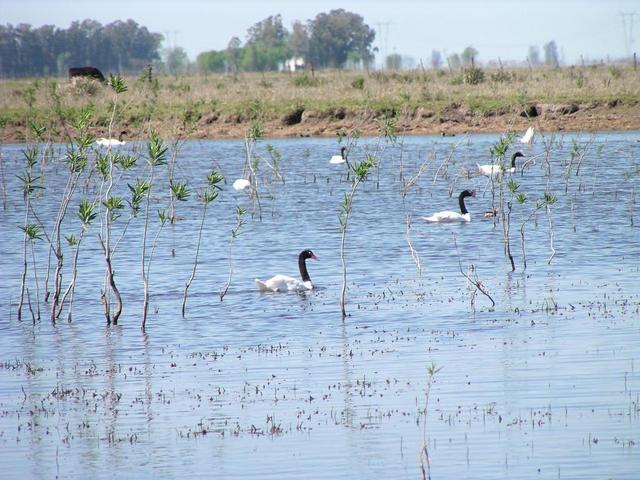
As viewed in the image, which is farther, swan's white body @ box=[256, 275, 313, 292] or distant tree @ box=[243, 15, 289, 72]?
distant tree @ box=[243, 15, 289, 72]

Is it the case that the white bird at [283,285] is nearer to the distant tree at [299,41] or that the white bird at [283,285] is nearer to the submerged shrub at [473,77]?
the submerged shrub at [473,77]

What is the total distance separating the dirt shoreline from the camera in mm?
45562

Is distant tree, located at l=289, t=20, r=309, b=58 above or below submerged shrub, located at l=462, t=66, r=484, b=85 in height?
above

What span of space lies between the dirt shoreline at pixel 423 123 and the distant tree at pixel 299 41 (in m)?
111

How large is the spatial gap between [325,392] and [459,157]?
29892 mm

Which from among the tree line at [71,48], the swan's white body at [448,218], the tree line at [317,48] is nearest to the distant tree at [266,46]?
the tree line at [317,48]

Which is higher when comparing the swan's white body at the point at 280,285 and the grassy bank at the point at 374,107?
the grassy bank at the point at 374,107

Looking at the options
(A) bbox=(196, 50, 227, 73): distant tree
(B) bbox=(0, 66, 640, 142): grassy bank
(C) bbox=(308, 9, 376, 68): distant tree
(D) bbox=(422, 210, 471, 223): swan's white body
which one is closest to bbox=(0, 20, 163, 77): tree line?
(A) bbox=(196, 50, 227, 73): distant tree

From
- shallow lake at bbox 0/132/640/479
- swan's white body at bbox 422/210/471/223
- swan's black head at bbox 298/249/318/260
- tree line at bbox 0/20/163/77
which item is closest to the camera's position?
shallow lake at bbox 0/132/640/479

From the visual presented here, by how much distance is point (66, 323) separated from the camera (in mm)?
16328

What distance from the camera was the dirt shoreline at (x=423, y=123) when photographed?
149 ft

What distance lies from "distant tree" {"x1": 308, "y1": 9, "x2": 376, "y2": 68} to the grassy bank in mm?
98178

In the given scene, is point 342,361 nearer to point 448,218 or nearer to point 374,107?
point 448,218

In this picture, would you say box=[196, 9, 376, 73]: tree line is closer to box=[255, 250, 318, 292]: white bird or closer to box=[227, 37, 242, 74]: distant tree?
box=[227, 37, 242, 74]: distant tree
